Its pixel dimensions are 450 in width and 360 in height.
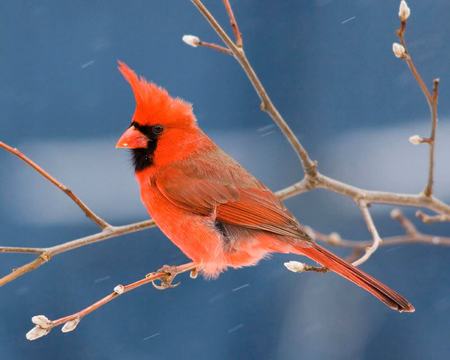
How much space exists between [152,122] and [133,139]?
0.08 metres

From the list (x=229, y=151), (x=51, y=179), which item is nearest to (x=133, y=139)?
(x=51, y=179)

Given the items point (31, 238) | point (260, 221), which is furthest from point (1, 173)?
point (260, 221)

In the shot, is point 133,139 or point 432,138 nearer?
point 432,138

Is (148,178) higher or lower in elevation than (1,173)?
higher

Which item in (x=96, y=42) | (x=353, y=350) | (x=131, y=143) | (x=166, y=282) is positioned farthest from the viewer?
(x=96, y=42)

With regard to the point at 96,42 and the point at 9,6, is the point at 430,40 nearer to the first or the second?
the point at 96,42

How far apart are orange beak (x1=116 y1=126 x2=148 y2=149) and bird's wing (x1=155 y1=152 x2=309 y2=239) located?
13cm

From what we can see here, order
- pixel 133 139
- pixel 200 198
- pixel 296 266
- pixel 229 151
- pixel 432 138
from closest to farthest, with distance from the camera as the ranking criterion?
1. pixel 296 266
2. pixel 432 138
3. pixel 133 139
4. pixel 200 198
5. pixel 229 151

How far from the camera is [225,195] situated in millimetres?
2531

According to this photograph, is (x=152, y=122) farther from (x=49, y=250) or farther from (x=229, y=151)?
(x=229, y=151)

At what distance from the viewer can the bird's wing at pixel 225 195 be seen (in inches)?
95.3

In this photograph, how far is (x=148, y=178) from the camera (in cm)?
245

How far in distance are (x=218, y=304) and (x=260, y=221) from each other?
1.78 metres

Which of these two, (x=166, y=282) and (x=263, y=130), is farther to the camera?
(x=263, y=130)
